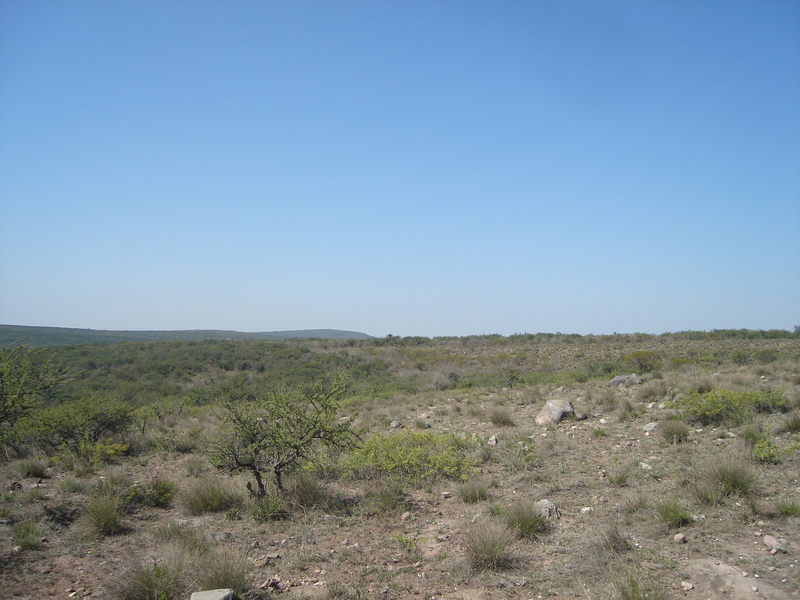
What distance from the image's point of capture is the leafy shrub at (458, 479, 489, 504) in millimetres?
7934

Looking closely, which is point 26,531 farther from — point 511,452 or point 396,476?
point 511,452

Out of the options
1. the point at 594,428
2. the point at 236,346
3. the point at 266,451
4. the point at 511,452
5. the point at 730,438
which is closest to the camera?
the point at 266,451

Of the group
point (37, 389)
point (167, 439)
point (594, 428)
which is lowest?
point (167, 439)

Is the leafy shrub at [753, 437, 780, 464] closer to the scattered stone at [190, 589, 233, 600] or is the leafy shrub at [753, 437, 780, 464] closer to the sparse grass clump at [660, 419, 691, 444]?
the sparse grass clump at [660, 419, 691, 444]

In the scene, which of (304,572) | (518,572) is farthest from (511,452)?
(304,572)

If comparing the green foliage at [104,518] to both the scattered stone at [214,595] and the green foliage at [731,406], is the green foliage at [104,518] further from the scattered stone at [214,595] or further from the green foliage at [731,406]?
the green foliage at [731,406]

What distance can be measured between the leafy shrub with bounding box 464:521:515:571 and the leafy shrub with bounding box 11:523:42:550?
18.2ft

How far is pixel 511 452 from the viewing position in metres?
10.4

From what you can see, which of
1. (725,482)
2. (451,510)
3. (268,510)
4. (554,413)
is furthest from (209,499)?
(554,413)

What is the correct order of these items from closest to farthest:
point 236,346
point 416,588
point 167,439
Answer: point 416,588 → point 167,439 → point 236,346

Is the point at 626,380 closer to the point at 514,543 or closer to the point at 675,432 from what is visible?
the point at 675,432

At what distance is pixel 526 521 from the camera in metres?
6.37

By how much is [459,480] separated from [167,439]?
8.81 m

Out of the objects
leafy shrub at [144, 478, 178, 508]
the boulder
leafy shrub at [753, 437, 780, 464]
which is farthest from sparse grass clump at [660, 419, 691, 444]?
leafy shrub at [144, 478, 178, 508]
